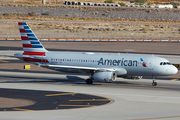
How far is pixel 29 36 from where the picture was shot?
50406 mm

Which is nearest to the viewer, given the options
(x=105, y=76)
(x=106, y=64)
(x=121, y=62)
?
(x=105, y=76)

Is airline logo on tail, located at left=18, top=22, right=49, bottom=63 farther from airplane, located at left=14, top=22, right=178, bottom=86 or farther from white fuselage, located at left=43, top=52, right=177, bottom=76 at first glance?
white fuselage, located at left=43, top=52, right=177, bottom=76

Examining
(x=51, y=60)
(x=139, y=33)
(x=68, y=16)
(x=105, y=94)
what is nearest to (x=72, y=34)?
(x=139, y=33)

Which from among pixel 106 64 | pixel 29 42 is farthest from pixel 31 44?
pixel 106 64

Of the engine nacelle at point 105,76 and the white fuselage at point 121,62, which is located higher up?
the white fuselage at point 121,62

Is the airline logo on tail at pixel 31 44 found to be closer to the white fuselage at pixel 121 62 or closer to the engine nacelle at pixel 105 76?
the white fuselage at pixel 121 62

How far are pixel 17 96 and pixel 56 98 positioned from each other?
4.39 metres

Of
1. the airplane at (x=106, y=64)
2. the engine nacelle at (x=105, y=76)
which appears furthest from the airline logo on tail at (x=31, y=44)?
the engine nacelle at (x=105, y=76)

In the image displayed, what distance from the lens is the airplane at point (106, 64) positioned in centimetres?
4322

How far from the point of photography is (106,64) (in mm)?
45438

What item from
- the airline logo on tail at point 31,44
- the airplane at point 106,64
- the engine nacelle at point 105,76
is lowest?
the engine nacelle at point 105,76

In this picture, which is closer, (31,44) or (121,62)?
(121,62)

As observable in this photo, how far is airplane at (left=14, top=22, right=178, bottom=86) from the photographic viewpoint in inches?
1702

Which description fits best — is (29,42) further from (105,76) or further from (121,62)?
(121,62)
